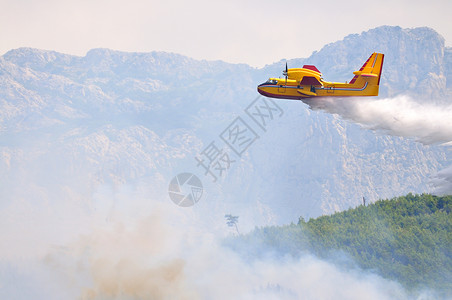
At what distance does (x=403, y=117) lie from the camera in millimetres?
85250

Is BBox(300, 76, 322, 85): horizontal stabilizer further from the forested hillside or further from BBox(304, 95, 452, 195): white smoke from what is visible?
the forested hillside

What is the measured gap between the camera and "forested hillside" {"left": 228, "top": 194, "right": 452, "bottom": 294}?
5344 inches

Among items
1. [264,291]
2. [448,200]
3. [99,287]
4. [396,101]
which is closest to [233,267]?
[264,291]

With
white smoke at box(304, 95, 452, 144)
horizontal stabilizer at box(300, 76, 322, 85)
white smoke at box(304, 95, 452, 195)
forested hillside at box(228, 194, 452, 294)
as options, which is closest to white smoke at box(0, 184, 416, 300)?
forested hillside at box(228, 194, 452, 294)

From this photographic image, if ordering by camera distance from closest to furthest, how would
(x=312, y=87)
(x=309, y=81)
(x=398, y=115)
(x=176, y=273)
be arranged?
(x=309, y=81) → (x=312, y=87) → (x=398, y=115) → (x=176, y=273)

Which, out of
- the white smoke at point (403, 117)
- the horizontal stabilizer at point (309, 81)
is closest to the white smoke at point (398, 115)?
the white smoke at point (403, 117)

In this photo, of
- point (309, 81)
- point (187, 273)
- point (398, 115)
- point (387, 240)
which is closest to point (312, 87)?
point (309, 81)

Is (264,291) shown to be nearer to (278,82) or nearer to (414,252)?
(414,252)

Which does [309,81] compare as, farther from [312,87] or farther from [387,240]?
[387,240]

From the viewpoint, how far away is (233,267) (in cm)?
14250

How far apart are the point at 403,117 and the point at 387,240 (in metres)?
66.4

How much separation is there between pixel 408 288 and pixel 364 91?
191ft

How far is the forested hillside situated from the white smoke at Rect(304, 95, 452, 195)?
50.9 meters

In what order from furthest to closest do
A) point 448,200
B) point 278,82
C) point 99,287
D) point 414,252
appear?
point 448,200 → point 414,252 → point 99,287 → point 278,82
